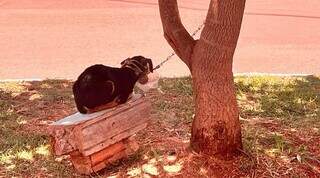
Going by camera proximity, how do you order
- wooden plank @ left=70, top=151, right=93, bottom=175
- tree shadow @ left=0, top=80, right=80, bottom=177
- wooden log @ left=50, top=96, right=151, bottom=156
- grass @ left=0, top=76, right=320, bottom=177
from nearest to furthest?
wooden log @ left=50, top=96, right=151, bottom=156, wooden plank @ left=70, top=151, right=93, bottom=175, grass @ left=0, top=76, right=320, bottom=177, tree shadow @ left=0, top=80, right=80, bottom=177

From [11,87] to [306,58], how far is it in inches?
163

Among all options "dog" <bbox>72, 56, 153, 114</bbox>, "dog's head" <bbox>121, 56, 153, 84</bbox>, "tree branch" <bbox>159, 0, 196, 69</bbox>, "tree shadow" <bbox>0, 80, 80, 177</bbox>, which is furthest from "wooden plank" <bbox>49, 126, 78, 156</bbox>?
"tree branch" <bbox>159, 0, 196, 69</bbox>

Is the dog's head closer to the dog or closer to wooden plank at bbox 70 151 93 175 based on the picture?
the dog

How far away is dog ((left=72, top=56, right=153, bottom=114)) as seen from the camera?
3.82 metres

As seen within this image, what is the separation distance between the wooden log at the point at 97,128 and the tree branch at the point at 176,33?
1.53ft

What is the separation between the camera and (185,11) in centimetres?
1090

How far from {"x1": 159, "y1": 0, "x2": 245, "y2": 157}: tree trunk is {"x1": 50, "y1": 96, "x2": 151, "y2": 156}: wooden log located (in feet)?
1.47

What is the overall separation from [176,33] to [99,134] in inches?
35.7

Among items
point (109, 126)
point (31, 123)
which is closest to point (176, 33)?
point (109, 126)

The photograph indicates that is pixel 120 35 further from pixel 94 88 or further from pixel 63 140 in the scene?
pixel 63 140

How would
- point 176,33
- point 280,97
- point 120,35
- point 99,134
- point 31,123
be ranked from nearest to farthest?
point 99,134
point 176,33
point 31,123
point 280,97
point 120,35

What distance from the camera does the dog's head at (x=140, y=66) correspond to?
408 centimetres

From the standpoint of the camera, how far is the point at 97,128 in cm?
382

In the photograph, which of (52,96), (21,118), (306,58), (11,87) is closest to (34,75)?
(11,87)
